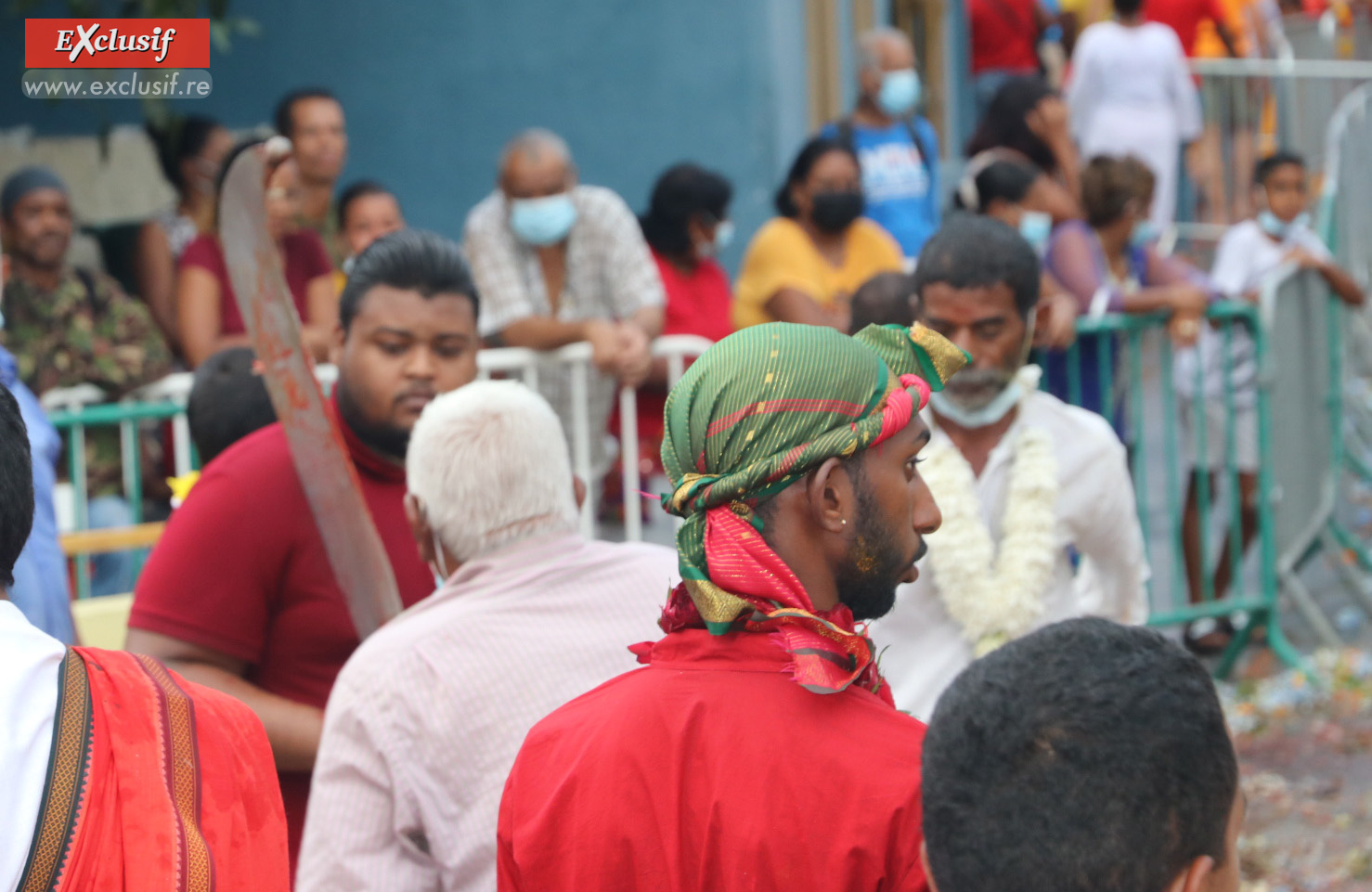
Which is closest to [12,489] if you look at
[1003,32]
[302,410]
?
[302,410]

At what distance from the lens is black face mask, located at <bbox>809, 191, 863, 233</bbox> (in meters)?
6.71

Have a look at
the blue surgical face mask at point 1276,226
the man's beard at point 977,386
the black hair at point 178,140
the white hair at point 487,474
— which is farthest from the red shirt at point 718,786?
the blue surgical face mask at point 1276,226

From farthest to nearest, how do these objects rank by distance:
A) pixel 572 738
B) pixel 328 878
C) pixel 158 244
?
1. pixel 158 244
2. pixel 328 878
3. pixel 572 738

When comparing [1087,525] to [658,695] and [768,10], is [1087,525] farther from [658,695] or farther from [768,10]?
[768,10]

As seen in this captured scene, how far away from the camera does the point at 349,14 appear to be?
28.1 ft

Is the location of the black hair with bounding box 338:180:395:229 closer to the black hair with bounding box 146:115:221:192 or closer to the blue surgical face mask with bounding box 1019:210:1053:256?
→ the black hair with bounding box 146:115:221:192

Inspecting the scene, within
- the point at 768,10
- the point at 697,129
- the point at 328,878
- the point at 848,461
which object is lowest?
the point at 328,878

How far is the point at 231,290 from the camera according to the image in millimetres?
5871

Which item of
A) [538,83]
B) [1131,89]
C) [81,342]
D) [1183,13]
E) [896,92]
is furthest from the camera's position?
[1183,13]

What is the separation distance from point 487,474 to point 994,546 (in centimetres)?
125

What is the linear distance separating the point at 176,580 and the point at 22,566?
0.40 metres

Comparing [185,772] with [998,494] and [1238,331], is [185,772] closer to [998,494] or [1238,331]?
[998,494]

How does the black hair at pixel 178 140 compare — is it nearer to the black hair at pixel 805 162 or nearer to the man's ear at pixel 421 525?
the black hair at pixel 805 162

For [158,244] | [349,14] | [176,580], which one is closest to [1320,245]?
[349,14]
